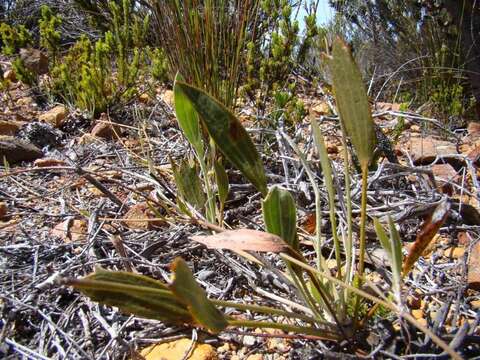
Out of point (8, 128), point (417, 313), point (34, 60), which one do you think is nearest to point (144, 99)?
point (8, 128)

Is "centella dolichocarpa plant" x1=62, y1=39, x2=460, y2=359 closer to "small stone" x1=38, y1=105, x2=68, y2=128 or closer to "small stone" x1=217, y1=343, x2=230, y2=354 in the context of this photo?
"small stone" x1=217, y1=343, x2=230, y2=354

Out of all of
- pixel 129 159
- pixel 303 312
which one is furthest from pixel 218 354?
pixel 129 159

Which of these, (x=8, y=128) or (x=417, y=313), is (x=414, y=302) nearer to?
(x=417, y=313)

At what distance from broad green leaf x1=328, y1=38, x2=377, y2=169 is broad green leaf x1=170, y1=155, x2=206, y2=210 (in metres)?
0.47

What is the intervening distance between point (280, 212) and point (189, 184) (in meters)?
0.42

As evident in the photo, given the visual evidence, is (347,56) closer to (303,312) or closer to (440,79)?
(303,312)

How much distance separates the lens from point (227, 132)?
723mm

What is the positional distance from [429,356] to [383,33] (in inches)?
140

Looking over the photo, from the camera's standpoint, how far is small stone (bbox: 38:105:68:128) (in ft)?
6.63

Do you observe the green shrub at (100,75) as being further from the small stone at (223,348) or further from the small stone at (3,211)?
the small stone at (223,348)

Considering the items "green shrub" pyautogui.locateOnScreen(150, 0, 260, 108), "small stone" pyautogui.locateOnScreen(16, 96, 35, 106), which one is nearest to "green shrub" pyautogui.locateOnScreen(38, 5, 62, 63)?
"small stone" pyautogui.locateOnScreen(16, 96, 35, 106)

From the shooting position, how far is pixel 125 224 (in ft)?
3.83

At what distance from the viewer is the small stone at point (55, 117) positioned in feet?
6.63

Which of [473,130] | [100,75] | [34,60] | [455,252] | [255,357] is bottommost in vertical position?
[255,357]
